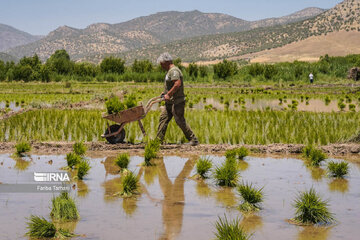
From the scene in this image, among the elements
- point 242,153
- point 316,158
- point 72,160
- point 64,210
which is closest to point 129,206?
point 64,210

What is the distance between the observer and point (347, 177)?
309 inches

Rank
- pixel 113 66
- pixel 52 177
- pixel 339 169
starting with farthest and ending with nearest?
pixel 113 66 < pixel 339 169 < pixel 52 177

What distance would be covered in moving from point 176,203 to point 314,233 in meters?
1.79

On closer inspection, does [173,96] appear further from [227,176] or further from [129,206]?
[129,206]

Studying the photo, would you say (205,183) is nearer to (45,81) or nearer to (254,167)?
(254,167)

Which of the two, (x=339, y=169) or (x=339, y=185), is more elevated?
(x=339, y=169)

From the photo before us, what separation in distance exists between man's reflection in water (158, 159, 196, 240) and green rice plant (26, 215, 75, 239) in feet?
3.09

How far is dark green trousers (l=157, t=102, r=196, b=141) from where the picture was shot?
1012cm

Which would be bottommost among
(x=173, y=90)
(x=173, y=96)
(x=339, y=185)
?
(x=339, y=185)

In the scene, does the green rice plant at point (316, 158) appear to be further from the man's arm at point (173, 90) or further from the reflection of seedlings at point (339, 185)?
the man's arm at point (173, 90)

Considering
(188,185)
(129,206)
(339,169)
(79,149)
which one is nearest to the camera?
(129,206)

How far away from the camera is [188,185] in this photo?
722 cm

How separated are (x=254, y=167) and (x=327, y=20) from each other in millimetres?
146691

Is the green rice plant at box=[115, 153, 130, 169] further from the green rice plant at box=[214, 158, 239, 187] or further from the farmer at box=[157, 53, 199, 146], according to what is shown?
the farmer at box=[157, 53, 199, 146]
